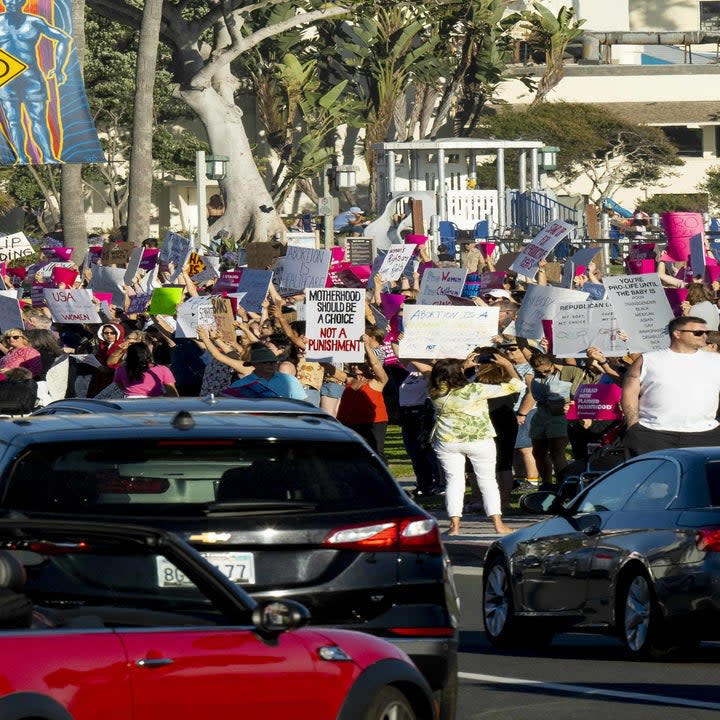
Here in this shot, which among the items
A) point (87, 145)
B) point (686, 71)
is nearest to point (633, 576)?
point (87, 145)

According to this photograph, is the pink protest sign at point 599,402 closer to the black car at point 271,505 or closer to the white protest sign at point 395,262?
the black car at point 271,505

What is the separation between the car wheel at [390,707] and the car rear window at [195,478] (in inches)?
51.6

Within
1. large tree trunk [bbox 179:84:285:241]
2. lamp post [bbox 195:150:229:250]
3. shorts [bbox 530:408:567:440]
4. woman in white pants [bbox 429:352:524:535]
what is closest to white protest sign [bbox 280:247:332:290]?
shorts [bbox 530:408:567:440]

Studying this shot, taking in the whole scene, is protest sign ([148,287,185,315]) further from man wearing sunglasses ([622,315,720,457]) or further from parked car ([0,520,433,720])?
parked car ([0,520,433,720])

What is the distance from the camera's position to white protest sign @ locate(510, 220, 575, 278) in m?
21.4

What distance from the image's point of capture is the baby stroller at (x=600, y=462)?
1232 cm

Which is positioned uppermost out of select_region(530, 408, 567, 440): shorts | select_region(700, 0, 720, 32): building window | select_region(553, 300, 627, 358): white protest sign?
select_region(700, 0, 720, 32): building window

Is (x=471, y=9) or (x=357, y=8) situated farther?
(x=471, y=9)

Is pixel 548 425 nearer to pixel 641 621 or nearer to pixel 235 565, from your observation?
pixel 641 621

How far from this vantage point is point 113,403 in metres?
7.83

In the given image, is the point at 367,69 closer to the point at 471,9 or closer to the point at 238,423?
the point at 471,9

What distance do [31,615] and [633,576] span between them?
4.93m

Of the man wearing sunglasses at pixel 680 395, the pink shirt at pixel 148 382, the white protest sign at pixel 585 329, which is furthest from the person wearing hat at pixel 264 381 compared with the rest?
the pink shirt at pixel 148 382

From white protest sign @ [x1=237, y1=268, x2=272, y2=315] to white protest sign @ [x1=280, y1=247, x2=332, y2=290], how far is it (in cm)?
70
